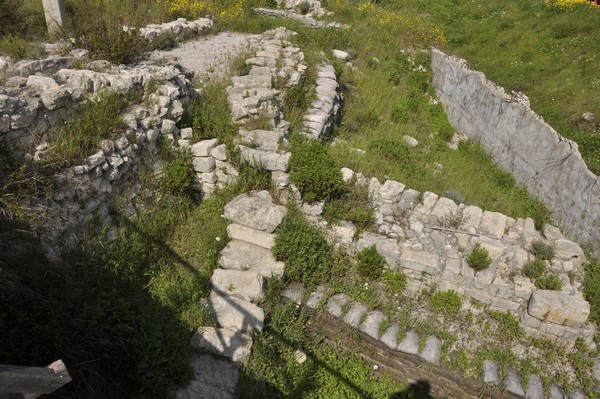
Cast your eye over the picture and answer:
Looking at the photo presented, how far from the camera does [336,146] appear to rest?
27.7ft

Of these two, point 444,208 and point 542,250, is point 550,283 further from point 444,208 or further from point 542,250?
point 444,208

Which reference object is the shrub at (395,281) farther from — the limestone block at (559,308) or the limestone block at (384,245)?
the limestone block at (559,308)

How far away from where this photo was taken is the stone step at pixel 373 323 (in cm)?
520

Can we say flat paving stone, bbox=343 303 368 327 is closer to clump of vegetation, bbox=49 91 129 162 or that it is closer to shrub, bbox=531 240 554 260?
shrub, bbox=531 240 554 260

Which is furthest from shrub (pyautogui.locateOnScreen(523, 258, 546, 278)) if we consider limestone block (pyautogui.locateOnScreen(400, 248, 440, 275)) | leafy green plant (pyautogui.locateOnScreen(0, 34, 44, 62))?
leafy green plant (pyautogui.locateOnScreen(0, 34, 44, 62))

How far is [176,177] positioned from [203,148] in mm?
771

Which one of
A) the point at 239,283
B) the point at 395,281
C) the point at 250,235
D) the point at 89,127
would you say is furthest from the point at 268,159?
the point at 395,281

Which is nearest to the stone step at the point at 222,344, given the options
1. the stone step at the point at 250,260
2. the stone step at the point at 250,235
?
the stone step at the point at 250,260

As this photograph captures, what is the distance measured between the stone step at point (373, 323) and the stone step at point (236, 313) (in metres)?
1.36

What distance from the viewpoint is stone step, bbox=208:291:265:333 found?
467cm

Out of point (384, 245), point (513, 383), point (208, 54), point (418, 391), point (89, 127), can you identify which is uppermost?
point (89, 127)

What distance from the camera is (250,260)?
18.0 feet

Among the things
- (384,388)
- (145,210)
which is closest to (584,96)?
(384,388)

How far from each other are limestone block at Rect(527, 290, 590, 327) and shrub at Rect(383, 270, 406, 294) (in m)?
1.66
